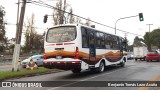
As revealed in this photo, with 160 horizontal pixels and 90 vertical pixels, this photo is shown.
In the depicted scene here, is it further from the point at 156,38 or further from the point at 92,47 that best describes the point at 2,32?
the point at 156,38

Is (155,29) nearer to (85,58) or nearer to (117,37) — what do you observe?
(117,37)

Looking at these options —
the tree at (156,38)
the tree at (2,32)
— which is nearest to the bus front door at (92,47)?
the tree at (2,32)

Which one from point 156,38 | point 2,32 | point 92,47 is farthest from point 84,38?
point 156,38

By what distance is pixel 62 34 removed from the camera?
16281 millimetres

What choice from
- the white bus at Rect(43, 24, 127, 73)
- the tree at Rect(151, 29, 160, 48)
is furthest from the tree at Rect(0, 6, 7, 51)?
the tree at Rect(151, 29, 160, 48)

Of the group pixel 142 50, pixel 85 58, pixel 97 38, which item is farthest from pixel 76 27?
pixel 142 50

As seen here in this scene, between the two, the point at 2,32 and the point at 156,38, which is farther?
the point at 156,38

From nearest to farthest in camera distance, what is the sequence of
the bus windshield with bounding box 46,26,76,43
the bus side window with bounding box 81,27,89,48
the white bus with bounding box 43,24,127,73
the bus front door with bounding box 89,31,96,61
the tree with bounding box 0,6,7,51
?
1. the white bus with bounding box 43,24,127,73
2. the bus windshield with bounding box 46,26,76,43
3. the bus side window with bounding box 81,27,89,48
4. the bus front door with bounding box 89,31,96,61
5. the tree with bounding box 0,6,7,51

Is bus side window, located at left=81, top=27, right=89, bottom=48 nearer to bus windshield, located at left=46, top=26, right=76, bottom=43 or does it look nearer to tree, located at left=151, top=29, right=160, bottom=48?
bus windshield, located at left=46, top=26, right=76, bottom=43

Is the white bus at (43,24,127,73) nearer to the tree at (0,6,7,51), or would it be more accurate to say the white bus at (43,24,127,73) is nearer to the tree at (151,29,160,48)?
the tree at (0,6,7,51)

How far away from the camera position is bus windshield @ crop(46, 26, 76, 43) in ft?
52.4

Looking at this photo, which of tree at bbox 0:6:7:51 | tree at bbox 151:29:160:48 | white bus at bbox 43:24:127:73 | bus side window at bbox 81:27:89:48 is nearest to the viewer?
white bus at bbox 43:24:127:73

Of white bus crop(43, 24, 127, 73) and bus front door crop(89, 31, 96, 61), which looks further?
bus front door crop(89, 31, 96, 61)

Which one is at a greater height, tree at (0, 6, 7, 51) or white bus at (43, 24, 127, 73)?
tree at (0, 6, 7, 51)
